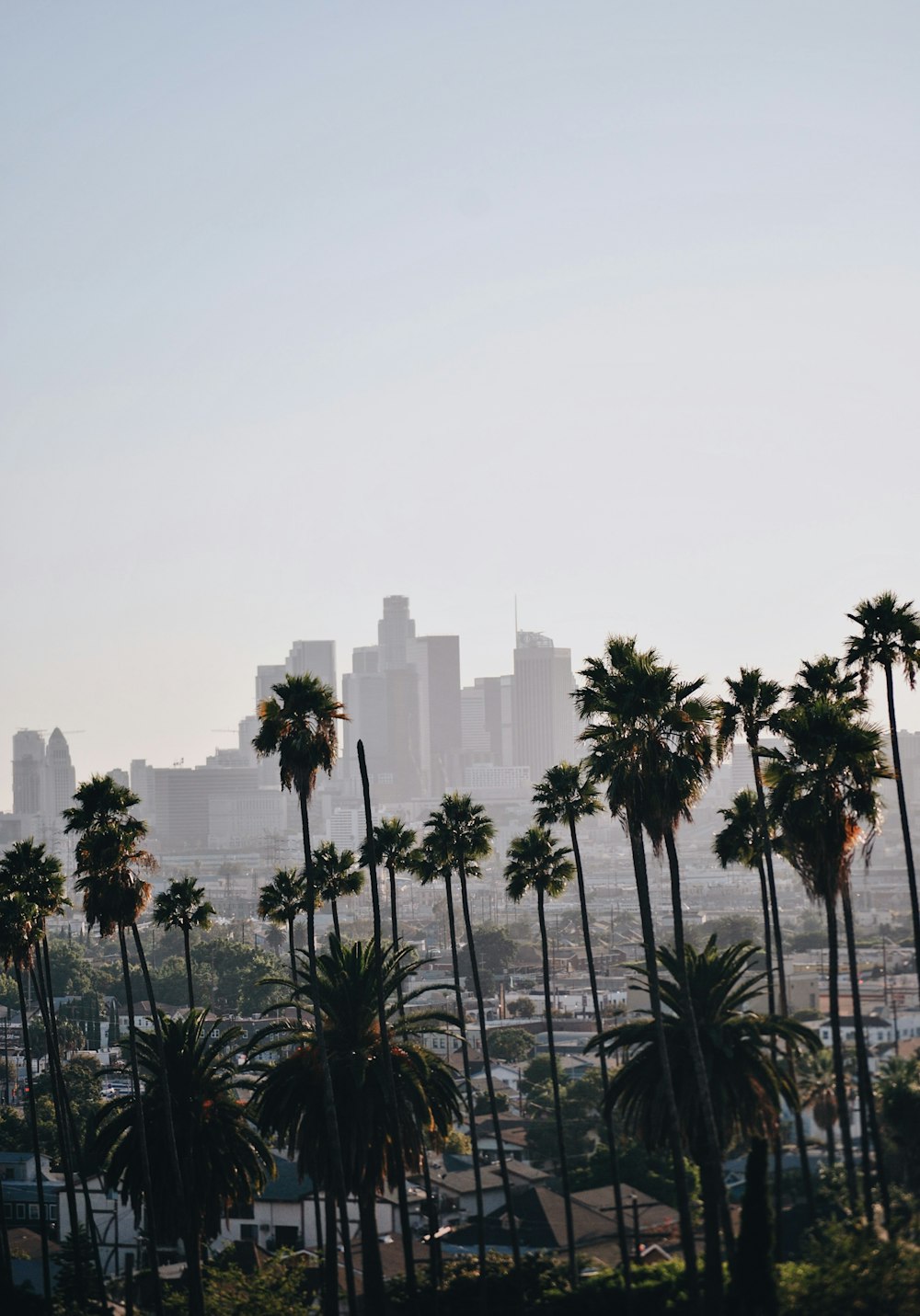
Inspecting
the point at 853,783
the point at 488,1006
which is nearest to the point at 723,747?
the point at 853,783

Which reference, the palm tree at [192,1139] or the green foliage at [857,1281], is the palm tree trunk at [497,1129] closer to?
the palm tree at [192,1139]

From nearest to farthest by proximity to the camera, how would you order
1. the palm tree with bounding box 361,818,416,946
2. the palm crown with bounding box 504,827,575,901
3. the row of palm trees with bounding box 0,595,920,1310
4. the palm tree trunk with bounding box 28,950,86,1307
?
1. the row of palm trees with bounding box 0,595,920,1310
2. the palm tree trunk with bounding box 28,950,86,1307
3. the palm crown with bounding box 504,827,575,901
4. the palm tree with bounding box 361,818,416,946

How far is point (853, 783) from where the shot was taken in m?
32.9

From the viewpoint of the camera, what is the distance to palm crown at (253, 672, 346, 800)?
36.5 meters

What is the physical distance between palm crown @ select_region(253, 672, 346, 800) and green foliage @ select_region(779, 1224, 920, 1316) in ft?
54.1

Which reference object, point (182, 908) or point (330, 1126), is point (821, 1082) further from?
point (182, 908)

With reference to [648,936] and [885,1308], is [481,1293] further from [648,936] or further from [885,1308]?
[885,1308]

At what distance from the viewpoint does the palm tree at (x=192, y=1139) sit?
38.1 m

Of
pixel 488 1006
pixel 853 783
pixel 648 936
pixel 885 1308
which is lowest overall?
pixel 488 1006

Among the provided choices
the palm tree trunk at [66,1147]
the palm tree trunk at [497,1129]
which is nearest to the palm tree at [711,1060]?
the palm tree trunk at [497,1129]

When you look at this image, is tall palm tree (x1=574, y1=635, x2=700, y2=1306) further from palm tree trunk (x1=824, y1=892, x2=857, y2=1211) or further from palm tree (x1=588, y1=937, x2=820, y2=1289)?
palm tree trunk (x1=824, y1=892, x2=857, y2=1211)

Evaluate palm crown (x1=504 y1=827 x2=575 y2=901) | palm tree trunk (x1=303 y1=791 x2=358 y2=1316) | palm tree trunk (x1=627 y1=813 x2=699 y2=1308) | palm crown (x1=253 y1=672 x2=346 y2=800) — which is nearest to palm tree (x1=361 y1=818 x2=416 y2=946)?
palm crown (x1=504 y1=827 x2=575 y2=901)

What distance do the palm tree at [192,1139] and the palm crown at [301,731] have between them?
Result: 792 centimetres

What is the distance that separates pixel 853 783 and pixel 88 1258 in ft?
105
